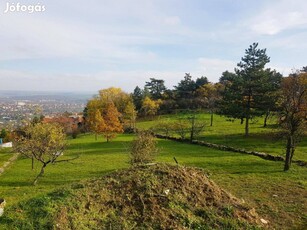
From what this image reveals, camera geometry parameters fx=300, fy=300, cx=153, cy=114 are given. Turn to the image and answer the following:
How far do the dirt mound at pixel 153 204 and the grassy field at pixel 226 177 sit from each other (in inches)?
96.7

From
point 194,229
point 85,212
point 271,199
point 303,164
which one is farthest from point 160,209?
point 303,164

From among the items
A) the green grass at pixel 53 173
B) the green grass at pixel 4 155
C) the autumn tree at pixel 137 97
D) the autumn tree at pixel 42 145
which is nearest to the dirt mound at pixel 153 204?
the green grass at pixel 53 173

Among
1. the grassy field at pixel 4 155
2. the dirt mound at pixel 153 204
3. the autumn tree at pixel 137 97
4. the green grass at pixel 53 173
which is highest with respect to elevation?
the autumn tree at pixel 137 97

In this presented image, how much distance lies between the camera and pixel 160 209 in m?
12.8

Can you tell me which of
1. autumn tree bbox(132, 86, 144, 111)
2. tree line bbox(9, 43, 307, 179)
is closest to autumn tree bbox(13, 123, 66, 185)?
tree line bbox(9, 43, 307, 179)

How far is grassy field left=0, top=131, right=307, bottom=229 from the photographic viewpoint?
54.1 ft

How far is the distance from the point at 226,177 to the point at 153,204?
11.9 m

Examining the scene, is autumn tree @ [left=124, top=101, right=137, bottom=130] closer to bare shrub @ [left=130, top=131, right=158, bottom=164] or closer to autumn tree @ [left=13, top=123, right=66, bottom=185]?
autumn tree @ [left=13, top=123, right=66, bottom=185]

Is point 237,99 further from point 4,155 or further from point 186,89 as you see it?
point 186,89

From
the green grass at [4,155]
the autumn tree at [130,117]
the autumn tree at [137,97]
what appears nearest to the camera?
the green grass at [4,155]

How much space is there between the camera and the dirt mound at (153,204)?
1182 centimetres

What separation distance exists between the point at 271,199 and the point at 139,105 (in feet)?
231

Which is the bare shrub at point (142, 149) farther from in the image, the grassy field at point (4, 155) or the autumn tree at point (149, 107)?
the autumn tree at point (149, 107)

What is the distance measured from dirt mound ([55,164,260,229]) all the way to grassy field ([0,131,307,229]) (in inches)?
96.7
